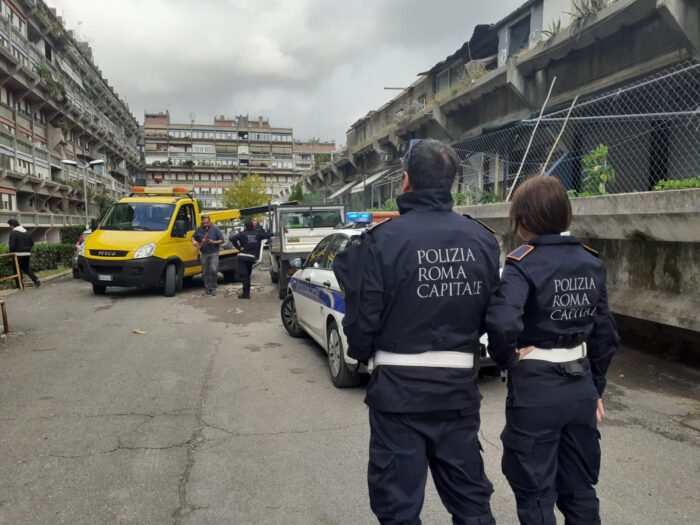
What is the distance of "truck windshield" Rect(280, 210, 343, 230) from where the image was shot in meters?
13.8

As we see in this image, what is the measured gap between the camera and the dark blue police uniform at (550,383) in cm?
225

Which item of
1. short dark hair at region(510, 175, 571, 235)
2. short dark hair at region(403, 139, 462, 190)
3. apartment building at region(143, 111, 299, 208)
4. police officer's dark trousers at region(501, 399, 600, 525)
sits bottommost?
police officer's dark trousers at region(501, 399, 600, 525)

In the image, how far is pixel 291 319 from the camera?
26.4ft

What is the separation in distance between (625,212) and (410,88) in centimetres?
2151

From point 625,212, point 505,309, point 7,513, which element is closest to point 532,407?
point 505,309

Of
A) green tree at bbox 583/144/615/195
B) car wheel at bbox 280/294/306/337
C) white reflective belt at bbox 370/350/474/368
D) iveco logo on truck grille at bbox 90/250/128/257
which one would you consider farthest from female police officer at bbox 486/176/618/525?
iveco logo on truck grille at bbox 90/250/128/257

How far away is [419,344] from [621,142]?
695 cm

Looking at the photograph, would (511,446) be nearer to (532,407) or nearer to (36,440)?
(532,407)

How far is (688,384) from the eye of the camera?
5.47m

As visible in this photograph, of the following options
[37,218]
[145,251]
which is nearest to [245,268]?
[145,251]

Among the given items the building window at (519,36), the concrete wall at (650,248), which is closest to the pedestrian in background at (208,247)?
the concrete wall at (650,248)

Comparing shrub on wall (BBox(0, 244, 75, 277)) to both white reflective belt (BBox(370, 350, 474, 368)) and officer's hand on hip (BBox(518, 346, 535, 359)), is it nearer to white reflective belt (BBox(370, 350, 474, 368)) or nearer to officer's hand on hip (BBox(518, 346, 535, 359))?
white reflective belt (BBox(370, 350, 474, 368))

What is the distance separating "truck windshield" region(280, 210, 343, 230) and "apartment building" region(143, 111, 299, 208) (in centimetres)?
9210

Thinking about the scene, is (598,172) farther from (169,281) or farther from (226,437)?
(169,281)
